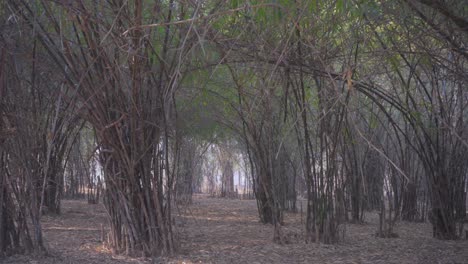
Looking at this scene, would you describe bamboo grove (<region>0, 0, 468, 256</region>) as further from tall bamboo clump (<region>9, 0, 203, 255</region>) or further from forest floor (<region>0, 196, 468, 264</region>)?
forest floor (<region>0, 196, 468, 264</region>)

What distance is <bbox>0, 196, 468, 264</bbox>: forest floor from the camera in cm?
487

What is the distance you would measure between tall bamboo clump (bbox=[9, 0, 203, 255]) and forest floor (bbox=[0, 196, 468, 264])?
204mm

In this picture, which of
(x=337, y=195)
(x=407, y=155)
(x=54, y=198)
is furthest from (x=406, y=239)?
(x=54, y=198)

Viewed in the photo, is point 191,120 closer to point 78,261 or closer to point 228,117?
point 228,117

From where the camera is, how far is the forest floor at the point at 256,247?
16.0 ft

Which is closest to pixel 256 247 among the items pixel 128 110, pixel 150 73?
pixel 128 110

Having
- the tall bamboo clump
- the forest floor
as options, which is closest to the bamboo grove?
the tall bamboo clump

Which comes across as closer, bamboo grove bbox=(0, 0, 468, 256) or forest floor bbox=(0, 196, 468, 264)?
bamboo grove bbox=(0, 0, 468, 256)

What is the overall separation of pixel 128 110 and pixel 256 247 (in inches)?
79.5

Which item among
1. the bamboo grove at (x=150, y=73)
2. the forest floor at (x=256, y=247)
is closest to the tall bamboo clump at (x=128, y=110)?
the bamboo grove at (x=150, y=73)

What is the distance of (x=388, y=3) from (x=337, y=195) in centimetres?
200

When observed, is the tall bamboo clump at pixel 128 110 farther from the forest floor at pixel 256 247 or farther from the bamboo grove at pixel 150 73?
the forest floor at pixel 256 247

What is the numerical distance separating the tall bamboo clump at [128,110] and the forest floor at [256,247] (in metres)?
0.20

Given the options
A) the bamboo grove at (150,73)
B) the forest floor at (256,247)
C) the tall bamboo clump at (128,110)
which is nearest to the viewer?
the bamboo grove at (150,73)
